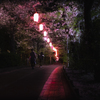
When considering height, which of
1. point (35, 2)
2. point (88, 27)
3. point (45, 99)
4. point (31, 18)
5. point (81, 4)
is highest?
point (35, 2)

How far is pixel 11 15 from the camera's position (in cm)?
2548

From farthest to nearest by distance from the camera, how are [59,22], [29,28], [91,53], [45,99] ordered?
[29,28], [59,22], [91,53], [45,99]


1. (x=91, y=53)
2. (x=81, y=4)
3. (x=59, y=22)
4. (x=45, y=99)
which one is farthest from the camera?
(x=59, y=22)

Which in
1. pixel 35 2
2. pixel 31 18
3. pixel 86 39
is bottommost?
pixel 86 39

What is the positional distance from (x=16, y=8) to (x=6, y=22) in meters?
2.34

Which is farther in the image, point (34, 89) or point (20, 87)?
point (20, 87)

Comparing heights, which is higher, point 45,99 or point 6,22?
point 6,22

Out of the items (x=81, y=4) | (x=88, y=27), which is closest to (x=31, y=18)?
(x=81, y=4)

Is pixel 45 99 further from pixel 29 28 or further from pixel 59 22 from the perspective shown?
pixel 29 28

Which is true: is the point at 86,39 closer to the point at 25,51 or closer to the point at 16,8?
the point at 16,8

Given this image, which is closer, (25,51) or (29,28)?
(29,28)

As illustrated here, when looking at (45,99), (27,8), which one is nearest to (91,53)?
(45,99)

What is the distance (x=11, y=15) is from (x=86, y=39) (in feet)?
59.9

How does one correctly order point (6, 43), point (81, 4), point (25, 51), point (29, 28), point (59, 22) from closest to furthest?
point (81, 4) < point (59, 22) < point (29, 28) < point (6, 43) < point (25, 51)
